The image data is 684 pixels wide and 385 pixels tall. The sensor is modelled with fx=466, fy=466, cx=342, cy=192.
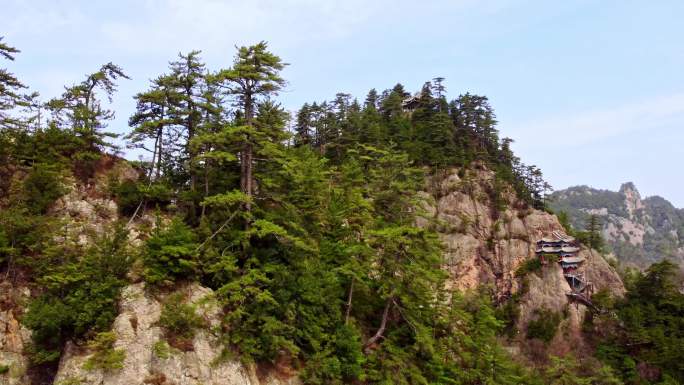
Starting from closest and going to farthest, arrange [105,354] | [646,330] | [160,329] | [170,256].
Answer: [105,354]
[160,329]
[170,256]
[646,330]

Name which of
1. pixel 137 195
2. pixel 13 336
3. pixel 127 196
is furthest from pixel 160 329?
pixel 127 196

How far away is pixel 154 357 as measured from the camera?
64.7 feet

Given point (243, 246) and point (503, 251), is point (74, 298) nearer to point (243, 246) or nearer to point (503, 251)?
point (243, 246)

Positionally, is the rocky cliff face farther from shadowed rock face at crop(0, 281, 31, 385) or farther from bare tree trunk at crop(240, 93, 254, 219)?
bare tree trunk at crop(240, 93, 254, 219)

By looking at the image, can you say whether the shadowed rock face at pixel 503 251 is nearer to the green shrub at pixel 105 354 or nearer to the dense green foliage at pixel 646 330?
the dense green foliage at pixel 646 330

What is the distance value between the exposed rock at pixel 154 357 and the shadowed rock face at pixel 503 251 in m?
34.1

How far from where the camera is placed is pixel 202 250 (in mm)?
23625

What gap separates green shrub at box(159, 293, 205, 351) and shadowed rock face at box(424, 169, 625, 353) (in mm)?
35146

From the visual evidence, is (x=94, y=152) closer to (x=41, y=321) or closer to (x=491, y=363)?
(x=41, y=321)

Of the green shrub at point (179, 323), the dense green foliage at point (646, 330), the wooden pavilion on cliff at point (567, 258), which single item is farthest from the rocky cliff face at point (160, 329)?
the dense green foliage at point (646, 330)

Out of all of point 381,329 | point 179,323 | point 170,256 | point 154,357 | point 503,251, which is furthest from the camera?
point 503,251

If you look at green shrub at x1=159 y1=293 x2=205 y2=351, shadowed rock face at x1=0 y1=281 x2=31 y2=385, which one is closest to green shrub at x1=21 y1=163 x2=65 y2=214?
shadowed rock face at x1=0 y1=281 x2=31 y2=385

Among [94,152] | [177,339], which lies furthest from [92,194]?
[177,339]

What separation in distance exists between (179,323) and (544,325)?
138ft
